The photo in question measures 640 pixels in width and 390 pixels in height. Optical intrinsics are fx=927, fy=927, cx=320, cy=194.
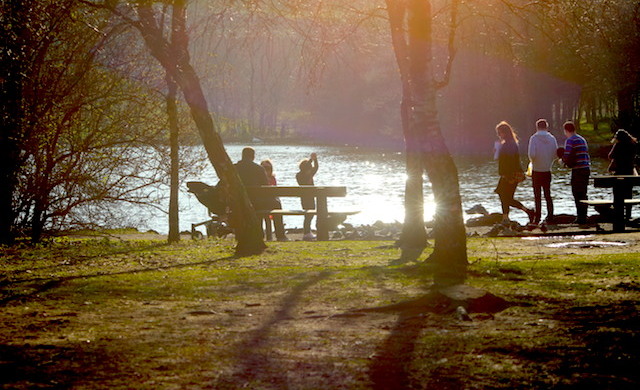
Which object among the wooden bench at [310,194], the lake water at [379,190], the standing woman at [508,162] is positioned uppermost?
the standing woman at [508,162]

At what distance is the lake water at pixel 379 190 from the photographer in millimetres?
34156

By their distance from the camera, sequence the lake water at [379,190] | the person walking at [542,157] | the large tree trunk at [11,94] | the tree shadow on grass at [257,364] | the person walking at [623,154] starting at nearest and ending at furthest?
the tree shadow on grass at [257,364] → the large tree trunk at [11,94] → the person walking at [542,157] → the person walking at [623,154] → the lake water at [379,190]

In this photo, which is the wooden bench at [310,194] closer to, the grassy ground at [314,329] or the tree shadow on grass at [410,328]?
the grassy ground at [314,329]

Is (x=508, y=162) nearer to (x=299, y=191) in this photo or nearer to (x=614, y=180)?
(x=614, y=180)

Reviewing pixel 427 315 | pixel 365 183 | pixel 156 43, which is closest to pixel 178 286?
pixel 427 315

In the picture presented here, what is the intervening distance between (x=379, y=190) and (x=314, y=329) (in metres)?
44.6

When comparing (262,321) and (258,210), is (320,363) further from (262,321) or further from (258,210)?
(258,210)

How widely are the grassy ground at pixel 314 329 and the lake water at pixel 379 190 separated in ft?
34.7

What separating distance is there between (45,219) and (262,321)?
11.6 metres

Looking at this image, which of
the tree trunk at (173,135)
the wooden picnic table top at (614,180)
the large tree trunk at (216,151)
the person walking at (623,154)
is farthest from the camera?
the person walking at (623,154)

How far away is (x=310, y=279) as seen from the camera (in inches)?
397

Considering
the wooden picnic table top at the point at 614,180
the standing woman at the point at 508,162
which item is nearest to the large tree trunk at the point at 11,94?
the standing woman at the point at 508,162

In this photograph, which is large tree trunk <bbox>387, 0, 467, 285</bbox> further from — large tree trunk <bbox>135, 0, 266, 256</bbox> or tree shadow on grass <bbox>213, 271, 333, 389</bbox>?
large tree trunk <bbox>135, 0, 266, 256</bbox>

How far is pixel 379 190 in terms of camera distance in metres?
51.9
